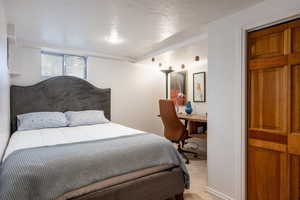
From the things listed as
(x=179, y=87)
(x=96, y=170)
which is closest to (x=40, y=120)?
(x=96, y=170)

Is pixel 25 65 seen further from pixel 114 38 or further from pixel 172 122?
pixel 172 122

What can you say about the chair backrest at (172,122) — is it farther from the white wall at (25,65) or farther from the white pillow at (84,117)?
the white wall at (25,65)

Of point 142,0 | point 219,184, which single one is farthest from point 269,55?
point 219,184

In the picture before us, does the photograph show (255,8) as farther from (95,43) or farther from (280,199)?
(95,43)

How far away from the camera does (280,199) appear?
5.54ft

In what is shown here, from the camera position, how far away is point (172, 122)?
3375 millimetres

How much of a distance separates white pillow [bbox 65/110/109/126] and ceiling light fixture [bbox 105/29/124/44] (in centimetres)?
141

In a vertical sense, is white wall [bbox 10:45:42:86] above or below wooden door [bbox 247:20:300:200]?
above

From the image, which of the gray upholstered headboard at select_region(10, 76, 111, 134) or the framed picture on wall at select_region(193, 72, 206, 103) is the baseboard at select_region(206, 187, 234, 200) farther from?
the gray upholstered headboard at select_region(10, 76, 111, 134)

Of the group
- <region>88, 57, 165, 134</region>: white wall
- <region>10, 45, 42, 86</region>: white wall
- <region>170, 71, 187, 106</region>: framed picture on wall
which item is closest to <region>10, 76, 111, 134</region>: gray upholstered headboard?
<region>10, 45, 42, 86</region>: white wall

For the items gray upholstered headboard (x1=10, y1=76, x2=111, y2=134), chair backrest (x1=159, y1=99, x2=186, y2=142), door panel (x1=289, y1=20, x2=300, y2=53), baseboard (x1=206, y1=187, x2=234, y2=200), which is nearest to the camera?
door panel (x1=289, y1=20, x2=300, y2=53)

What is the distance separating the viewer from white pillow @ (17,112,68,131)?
2.84 meters

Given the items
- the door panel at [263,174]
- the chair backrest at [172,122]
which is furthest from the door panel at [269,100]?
the chair backrest at [172,122]

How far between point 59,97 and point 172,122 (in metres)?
2.23
